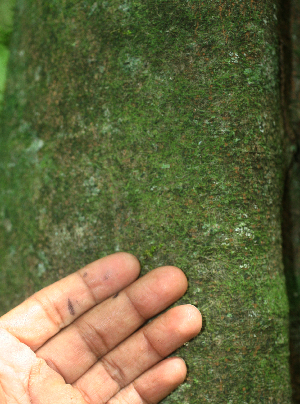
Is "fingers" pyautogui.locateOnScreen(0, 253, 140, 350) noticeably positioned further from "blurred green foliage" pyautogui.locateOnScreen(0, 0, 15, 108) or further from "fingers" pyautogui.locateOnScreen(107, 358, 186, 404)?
"blurred green foliage" pyautogui.locateOnScreen(0, 0, 15, 108)

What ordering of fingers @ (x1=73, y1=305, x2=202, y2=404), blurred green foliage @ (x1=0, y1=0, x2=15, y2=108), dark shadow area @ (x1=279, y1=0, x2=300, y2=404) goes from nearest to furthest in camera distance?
fingers @ (x1=73, y1=305, x2=202, y2=404), dark shadow area @ (x1=279, y1=0, x2=300, y2=404), blurred green foliage @ (x1=0, y1=0, x2=15, y2=108)

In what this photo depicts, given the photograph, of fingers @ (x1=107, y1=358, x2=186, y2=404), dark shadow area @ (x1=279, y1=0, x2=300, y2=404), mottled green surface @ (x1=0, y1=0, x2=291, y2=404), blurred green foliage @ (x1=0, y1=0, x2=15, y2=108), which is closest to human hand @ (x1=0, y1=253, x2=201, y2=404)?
fingers @ (x1=107, y1=358, x2=186, y2=404)

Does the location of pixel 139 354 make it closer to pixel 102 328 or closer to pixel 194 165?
pixel 102 328

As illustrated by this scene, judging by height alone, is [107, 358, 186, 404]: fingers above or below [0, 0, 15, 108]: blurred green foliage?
below

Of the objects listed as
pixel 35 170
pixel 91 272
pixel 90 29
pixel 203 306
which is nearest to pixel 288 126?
pixel 203 306

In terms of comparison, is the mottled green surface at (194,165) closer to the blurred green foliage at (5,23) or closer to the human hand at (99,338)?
the human hand at (99,338)

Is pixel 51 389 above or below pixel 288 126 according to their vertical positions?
below

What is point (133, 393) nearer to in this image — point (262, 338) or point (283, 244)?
point (262, 338)
